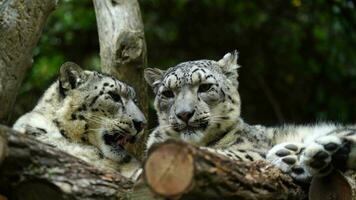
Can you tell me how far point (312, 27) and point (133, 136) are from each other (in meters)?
6.93

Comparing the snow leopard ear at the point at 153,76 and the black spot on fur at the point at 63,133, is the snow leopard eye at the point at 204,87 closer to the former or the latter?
the snow leopard ear at the point at 153,76

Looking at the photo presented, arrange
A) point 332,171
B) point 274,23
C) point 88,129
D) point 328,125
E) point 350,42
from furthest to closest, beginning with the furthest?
1. point 274,23
2. point 350,42
3. point 328,125
4. point 88,129
5. point 332,171

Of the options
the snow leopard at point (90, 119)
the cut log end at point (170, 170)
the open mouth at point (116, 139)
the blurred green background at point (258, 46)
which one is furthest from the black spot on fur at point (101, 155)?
the blurred green background at point (258, 46)

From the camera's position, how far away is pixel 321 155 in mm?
5312

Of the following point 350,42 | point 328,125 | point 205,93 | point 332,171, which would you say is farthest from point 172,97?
point 350,42

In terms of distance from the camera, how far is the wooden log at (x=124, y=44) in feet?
25.3

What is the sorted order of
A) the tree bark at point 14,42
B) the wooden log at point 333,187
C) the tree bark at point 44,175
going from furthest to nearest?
the tree bark at point 14,42
the wooden log at point 333,187
the tree bark at point 44,175

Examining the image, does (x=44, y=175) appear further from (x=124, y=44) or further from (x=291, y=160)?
(x=124, y=44)

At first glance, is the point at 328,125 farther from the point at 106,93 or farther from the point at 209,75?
the point at 106,93

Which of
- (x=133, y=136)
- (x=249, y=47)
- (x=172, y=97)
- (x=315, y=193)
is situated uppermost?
(x=249, y=47)

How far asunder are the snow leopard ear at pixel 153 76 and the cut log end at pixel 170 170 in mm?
3055

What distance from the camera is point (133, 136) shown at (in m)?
6.97

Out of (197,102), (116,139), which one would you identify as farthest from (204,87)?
(116,139)

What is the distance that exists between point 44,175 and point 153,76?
288 centimetres
